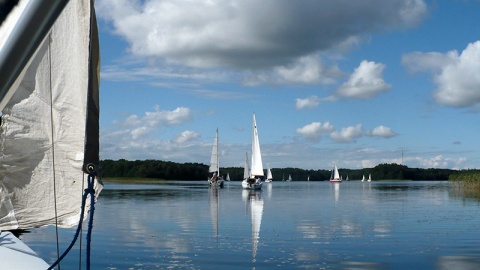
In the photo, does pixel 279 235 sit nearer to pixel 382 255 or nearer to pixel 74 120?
pixel 382 255

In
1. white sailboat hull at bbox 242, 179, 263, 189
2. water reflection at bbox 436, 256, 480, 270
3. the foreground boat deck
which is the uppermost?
white sailboat hull at bbox 242, 179, 263, 189

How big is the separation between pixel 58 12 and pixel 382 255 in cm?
1835

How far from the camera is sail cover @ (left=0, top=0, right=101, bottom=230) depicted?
5.77 meters

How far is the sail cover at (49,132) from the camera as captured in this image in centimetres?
A: 577

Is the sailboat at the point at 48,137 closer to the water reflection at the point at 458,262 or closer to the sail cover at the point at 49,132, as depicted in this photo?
the sail cover at the point at 49,132

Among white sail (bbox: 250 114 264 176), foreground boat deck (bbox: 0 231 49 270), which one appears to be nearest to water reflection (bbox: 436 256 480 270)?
foreground boat deck (bbox: 0 231 49 270)

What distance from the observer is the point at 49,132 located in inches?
253

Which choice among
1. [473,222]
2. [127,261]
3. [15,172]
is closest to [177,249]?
[127,261]

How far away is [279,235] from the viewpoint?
24.1 metres

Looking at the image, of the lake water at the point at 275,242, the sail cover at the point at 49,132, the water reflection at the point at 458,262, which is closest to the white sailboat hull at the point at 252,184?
the lake water at the point at 275,242

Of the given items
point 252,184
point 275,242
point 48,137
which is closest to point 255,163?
point 252,184

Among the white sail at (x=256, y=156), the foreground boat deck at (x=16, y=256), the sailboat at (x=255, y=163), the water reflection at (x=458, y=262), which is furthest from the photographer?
the white sail at (x=256, y=156)

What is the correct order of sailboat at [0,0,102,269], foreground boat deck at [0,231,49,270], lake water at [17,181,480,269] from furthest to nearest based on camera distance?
lake water at [17,181,480,269] → foreground boat deck at [0,231,49,270] → sailboat at [0,0,102,269]

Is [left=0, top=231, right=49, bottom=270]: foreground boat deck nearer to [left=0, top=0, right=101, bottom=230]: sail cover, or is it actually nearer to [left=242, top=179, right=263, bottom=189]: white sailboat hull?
[left=0, top=0, right=101, bottom=230]: sail cover
